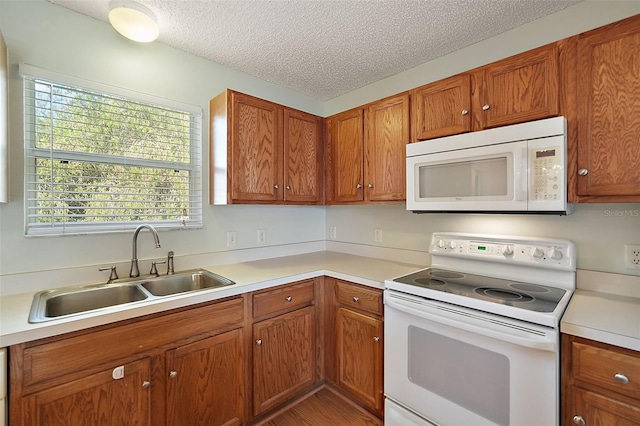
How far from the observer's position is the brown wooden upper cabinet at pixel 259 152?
1899 mm

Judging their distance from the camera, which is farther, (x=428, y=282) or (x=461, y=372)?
(x=428, y=282)

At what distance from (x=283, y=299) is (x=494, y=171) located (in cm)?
146

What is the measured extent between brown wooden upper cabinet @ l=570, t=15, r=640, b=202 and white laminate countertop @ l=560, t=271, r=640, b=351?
18.9 inches

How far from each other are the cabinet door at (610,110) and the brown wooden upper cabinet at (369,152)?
35.4 inches

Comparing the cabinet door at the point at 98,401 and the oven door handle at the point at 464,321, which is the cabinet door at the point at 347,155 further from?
the cabinet door at the point at 98,401

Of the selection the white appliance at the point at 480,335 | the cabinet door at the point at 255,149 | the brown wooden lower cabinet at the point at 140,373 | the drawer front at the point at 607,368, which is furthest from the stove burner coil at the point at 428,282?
the cabinet door at the point at 255,149

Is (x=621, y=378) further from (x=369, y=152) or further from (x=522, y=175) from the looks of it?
(x=369, y=152)

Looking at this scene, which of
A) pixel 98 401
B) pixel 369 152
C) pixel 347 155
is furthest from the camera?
pixel 347 155

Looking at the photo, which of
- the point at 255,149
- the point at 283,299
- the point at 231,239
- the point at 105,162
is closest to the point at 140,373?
the point at 283,299

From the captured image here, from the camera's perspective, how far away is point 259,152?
2.03 meters

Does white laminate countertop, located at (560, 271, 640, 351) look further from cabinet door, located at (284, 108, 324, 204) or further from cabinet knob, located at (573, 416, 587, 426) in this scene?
cabinet door, located at (284, 108, 324, 204)

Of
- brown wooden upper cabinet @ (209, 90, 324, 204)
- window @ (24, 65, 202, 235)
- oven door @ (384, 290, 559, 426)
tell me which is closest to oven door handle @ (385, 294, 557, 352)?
oven door @ (384, 290, 559, 426)

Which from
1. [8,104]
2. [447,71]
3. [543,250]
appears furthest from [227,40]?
[543,250]

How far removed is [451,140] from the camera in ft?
5.42
